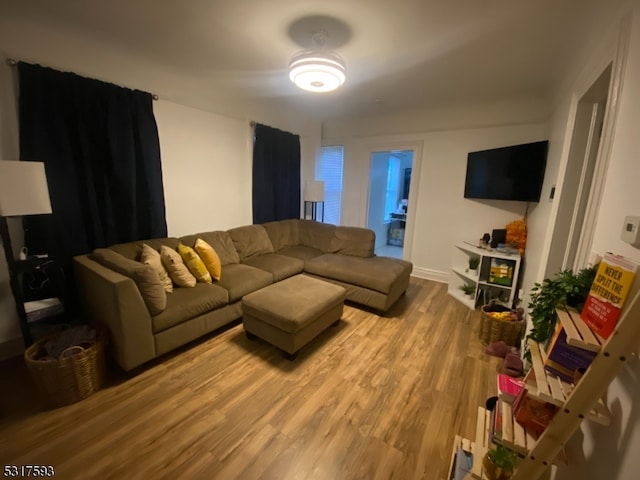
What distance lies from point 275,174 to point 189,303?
2486 mm

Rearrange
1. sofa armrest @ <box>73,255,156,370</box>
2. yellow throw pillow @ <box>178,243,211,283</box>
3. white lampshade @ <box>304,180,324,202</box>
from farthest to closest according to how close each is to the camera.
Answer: white lampshade @ <box>304,180,324,202</box>, yellow throw pillow @ <box>178,243,211,283</box>, sofa armrest @ <box>73,255,156,370</box>

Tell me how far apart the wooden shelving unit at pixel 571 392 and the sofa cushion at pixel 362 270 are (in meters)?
1.74

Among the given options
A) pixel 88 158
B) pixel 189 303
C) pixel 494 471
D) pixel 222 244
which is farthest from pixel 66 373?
pixel 494 471

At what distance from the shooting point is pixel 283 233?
3979mm

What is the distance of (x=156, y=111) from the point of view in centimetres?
265

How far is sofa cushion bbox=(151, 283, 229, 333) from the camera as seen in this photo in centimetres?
198

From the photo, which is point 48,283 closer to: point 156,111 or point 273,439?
point 156,111

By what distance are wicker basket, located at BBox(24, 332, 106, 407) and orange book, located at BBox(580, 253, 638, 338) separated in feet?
8.40

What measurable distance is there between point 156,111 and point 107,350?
87.7 inches

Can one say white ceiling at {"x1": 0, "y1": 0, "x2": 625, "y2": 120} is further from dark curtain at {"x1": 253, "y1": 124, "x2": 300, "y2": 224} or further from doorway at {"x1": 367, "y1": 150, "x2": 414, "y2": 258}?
doorway at {"x1": 367, "y1": 150, "x2": 414, "y2": 258}

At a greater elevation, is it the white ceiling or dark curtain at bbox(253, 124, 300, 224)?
the white ceiling

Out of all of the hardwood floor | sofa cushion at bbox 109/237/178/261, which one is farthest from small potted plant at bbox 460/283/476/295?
sofa cushion at bbox 109/237/178/261

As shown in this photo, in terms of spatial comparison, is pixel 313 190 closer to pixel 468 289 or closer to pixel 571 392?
pixel 468 289

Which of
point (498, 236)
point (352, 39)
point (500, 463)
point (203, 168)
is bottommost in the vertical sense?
point (500, 463)
